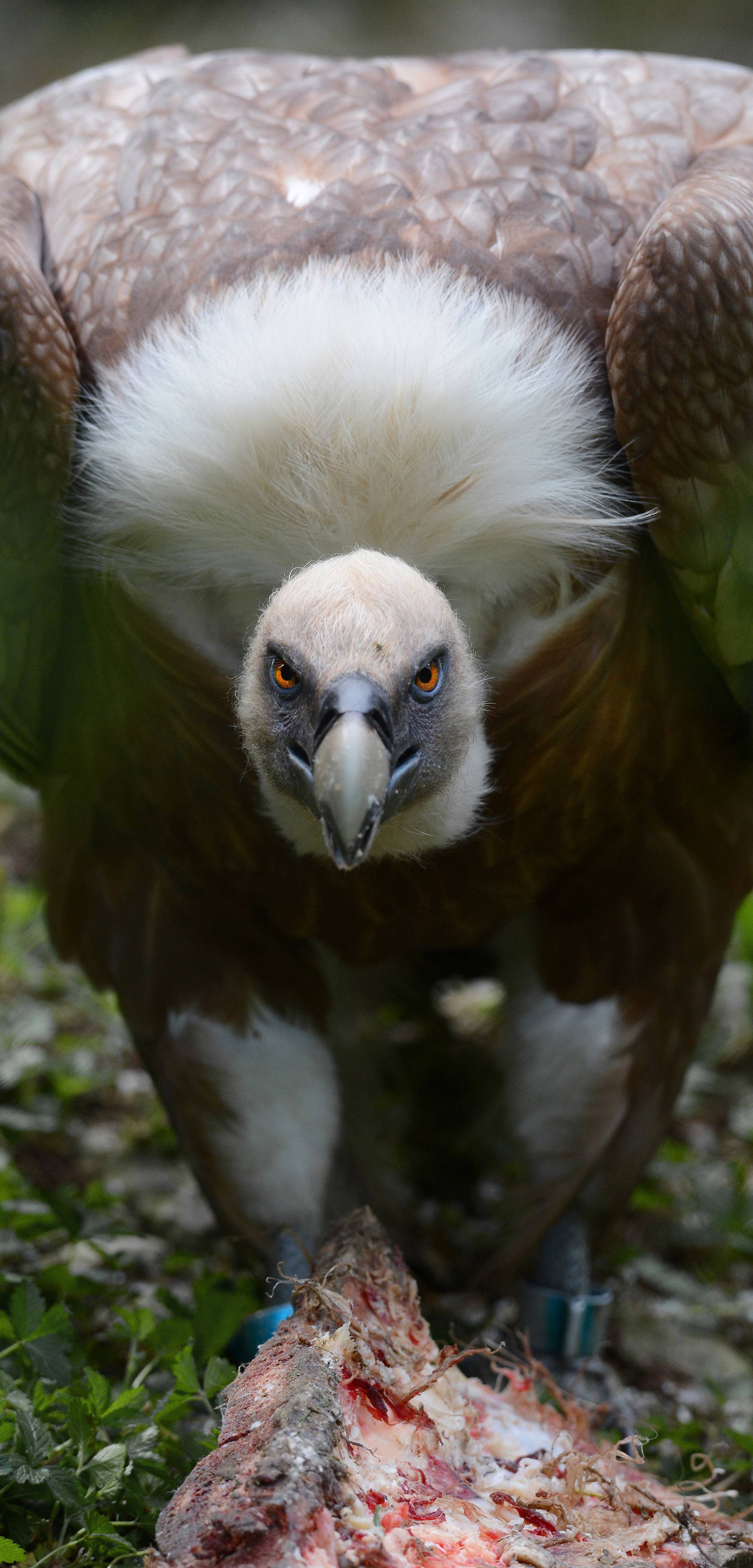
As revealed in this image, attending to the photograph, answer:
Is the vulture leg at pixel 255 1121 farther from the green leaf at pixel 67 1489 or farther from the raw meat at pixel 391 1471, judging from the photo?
the green leaf at pixel 67 1489

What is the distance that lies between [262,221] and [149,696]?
97cm

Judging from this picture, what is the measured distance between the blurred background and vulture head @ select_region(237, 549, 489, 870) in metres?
8.96

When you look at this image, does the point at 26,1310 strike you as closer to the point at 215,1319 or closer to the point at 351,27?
the point at 215,1319

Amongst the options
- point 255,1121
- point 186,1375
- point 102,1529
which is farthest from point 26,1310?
point 255,1121

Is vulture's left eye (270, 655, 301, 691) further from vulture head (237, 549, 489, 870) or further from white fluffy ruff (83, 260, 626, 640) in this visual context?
white fluffy ruff (83, 260, 626, 640)

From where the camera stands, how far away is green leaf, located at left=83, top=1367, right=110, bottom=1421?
8.52 feet

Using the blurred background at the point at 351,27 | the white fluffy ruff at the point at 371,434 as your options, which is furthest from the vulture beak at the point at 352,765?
the blurred background at the point at 351,27

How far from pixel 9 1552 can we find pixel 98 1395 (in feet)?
1.13

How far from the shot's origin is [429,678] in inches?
101

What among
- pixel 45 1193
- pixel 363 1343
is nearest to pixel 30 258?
pixel 45 1193

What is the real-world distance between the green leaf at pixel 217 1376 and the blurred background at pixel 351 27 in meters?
9.56

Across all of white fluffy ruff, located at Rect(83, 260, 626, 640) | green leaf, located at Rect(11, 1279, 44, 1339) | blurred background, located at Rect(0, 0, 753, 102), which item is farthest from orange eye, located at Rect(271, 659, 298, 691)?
blurred background, located at Rect(0, 0, 753, 102)

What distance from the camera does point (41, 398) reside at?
296cm

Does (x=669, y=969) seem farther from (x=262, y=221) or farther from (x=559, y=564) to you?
(x=262, y=221)
